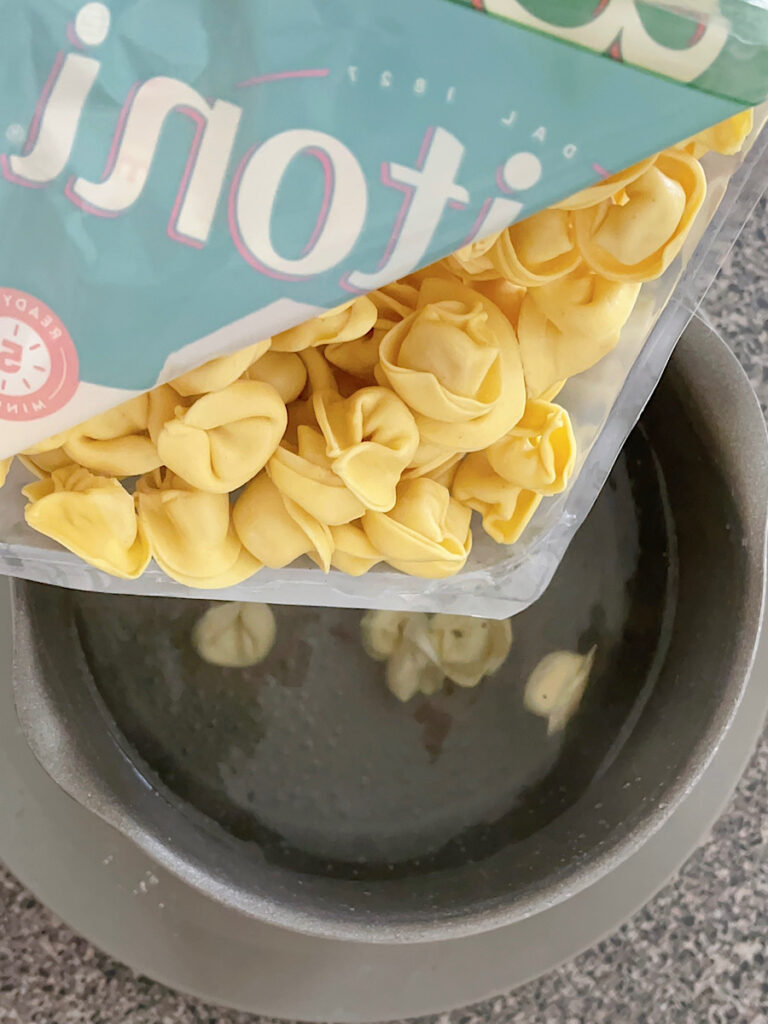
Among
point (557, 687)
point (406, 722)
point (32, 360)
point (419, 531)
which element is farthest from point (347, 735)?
point (32, 360)

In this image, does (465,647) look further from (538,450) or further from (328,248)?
(328,248)

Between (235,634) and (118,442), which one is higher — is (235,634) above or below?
below

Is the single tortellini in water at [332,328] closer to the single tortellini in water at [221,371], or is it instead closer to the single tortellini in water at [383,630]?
the single tortellini in water at [221,371]

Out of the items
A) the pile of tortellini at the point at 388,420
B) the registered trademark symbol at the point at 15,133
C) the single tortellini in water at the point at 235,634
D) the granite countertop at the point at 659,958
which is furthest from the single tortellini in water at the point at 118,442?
the granite countertop at the point at 659,958

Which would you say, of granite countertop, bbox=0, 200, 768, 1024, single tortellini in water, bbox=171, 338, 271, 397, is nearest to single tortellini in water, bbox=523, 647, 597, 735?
granite countertop, bbox=0, 200, 768, 1024

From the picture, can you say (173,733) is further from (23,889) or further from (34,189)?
(34,189)

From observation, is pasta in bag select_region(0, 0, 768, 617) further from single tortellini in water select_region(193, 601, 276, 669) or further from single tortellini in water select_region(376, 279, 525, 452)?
single tortellini in water select_region(193, 601, 276, 669)

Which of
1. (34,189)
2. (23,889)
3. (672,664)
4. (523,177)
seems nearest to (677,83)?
(523,177)
